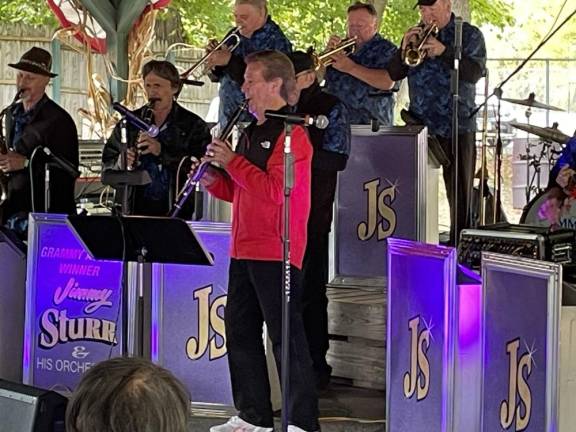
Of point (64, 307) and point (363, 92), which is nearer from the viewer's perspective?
point (64, 307)

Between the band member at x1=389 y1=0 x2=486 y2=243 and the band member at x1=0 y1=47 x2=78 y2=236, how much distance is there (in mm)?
1668

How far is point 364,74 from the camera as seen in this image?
6.29 m

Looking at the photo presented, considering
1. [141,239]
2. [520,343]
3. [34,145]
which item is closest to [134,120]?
[141,239]

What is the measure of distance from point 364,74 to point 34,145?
5.53 ft

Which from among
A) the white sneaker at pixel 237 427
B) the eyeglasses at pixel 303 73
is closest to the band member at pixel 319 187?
the eyeglasses at pixel 303 73

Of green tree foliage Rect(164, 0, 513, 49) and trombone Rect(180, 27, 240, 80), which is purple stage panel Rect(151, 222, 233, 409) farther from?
green tree foliage Rect(164, 0, 513, 49)

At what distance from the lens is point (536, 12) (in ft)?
63.4

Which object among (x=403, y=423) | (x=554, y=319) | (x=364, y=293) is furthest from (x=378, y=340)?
(x=554, y=319)

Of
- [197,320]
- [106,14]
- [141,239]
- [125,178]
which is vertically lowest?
[197,320]

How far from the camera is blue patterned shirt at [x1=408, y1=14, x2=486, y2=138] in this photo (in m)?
6.12

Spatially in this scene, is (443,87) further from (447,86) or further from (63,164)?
(63,164)

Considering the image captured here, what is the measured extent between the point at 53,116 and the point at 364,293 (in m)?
1.76

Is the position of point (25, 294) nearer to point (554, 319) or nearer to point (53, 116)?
point (53, 116)

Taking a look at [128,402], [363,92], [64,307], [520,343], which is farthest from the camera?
[363,92]
